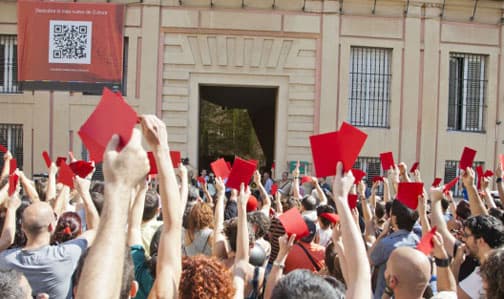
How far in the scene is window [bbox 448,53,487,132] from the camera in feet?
68.4

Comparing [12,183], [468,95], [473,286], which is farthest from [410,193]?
[468,95]

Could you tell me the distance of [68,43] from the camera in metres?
18.2

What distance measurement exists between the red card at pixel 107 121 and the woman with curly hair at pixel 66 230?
195cm

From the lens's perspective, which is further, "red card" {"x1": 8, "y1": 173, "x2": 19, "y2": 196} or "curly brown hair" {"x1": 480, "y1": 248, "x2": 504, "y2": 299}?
"red card" {"x1": 8, "y1": 173, "x2": 19, "y2": 196}

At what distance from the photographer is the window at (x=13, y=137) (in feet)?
64.2

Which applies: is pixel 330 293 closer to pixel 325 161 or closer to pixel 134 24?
pixel 325 161

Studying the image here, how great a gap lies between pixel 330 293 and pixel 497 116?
20.3 m

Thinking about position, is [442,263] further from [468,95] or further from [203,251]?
[468,95]

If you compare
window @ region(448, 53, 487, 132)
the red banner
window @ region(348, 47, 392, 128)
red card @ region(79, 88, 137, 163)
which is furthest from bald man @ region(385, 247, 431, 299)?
window @ region(448, 53, 487, 132)

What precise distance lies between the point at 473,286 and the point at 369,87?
1718cm

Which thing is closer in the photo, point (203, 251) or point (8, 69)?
point (203, 251)

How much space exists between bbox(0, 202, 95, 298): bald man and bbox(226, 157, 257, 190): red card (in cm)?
206

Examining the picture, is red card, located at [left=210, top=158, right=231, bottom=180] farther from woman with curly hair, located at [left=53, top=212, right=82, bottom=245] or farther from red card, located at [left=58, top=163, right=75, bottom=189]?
woman with curly hair, located at [left=53, top=212, right=82, bottom=245]

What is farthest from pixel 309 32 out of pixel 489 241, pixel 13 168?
pixel 489 241
